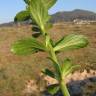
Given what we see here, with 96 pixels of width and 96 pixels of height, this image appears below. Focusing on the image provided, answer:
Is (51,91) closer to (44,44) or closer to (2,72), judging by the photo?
(44,44)

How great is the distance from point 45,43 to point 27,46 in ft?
0.20

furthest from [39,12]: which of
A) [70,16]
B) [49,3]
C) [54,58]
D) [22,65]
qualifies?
[70,16]

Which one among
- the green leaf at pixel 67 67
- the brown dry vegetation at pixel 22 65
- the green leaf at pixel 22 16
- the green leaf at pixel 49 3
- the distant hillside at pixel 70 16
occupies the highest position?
the green leaf at pixel 49 3

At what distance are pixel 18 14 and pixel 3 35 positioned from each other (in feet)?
133

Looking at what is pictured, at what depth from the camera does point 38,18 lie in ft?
4.41

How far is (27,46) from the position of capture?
1.38m

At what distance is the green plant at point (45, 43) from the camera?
4.40 feet

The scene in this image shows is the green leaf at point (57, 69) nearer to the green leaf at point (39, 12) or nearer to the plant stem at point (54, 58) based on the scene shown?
the plant stem at point (54, 58)

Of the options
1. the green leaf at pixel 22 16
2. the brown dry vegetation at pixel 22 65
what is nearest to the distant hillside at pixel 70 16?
the brown dry vegetation at pixel 22 65

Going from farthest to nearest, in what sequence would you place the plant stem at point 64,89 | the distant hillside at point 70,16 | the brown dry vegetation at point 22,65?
the distant hillside at point 70,16 → the brown dry vegetation at point 22,65 → the plant stem at point 64,89

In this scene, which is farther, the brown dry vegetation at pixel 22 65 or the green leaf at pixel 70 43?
the brown dry vegetation at pixel 22 65

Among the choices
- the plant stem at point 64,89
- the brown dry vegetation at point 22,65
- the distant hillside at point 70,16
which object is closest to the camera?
the plant stem at point 64,89

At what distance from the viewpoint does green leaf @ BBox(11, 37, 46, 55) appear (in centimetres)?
136

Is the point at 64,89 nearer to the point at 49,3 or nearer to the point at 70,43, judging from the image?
the point at 70,43
